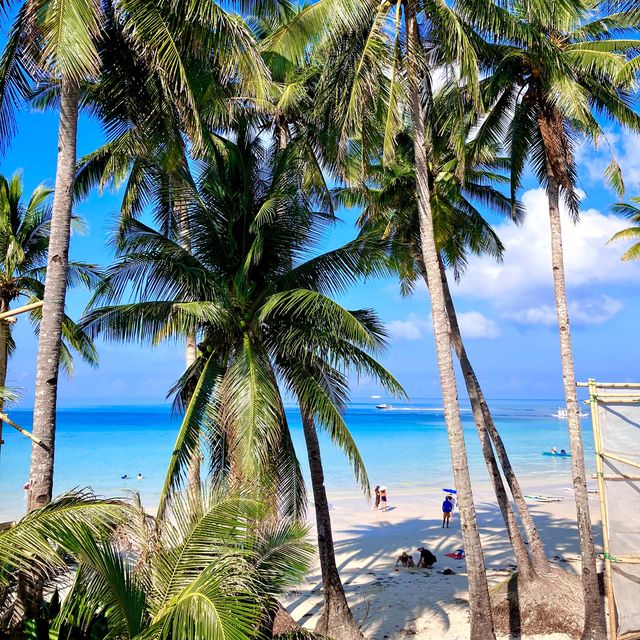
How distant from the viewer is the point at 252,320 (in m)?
10.4

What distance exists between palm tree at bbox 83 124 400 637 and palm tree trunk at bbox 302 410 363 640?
0.03 metres

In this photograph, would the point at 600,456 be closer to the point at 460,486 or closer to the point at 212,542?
the point at 460,486

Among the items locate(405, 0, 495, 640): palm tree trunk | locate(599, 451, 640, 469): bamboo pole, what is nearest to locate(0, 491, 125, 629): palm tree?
locate(405, 0, 495, 640): palm tree trunk

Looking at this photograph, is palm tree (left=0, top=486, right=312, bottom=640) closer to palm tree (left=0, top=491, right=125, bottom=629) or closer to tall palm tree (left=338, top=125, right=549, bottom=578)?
palm tree (left=0, top=491, right=125, bottom=629)

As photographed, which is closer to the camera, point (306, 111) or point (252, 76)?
point (252, 76)

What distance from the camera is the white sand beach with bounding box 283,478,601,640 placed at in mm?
11531

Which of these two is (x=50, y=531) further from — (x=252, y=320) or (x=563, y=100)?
(x=563, y=100)

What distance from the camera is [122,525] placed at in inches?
207

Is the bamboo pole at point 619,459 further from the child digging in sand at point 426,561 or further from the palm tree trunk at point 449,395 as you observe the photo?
the child digging in sand at point 426,561

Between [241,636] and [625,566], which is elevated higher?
[241,636]

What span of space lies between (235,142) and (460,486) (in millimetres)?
7674

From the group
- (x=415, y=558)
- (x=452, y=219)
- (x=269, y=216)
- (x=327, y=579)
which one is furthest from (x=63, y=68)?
(x=415, y=558)

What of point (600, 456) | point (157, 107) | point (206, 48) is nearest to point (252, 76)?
point (206, 48)

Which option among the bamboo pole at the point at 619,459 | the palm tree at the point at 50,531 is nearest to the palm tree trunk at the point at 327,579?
the bamboo pole at the point at 619,459
